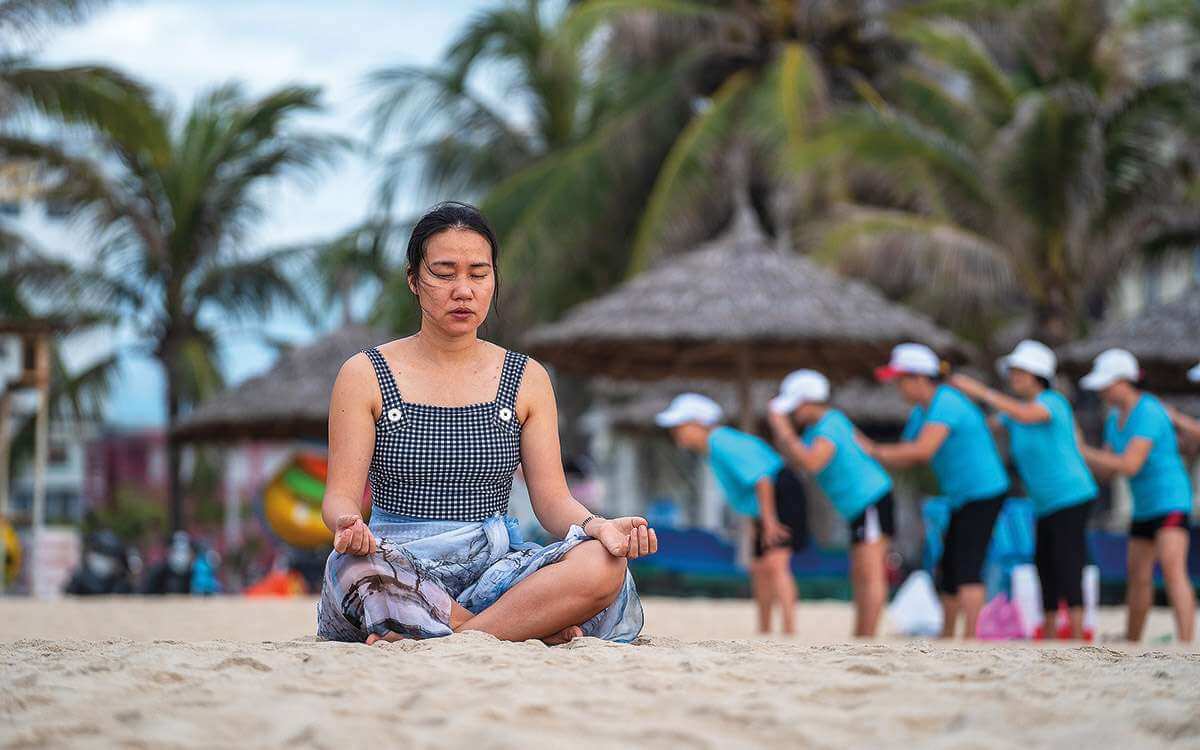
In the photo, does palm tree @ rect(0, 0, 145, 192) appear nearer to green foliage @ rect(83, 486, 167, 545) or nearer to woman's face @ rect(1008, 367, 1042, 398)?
woman's face @ rect(1008, 367, 1042, 398)

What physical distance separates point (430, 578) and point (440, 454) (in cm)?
31

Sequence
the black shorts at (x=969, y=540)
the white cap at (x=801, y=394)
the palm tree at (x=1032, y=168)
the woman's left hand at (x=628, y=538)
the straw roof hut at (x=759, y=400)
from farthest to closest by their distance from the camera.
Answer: the straw roof hut at (x=759, y=400)
the palm tree at (x=1032, y=168)
the white cap at (x=801, y=394)
the black shorts at (x=969, y=540)
the woman's left hand at (x=628, y=538)

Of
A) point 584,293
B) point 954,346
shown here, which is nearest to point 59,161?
point 584,293

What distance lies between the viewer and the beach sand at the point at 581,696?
114 inches

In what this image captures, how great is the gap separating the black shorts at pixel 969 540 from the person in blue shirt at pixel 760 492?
3.66 ft

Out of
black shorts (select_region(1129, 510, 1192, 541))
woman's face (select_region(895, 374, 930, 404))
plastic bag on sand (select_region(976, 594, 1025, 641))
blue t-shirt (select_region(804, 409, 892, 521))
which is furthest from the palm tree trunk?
black shorts (select_region(1129, 510, 1192, 541))

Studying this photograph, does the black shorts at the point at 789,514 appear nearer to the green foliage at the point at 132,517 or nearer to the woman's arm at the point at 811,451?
the woman's arm at the point at 811,451

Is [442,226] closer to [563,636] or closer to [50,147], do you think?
[563,636]

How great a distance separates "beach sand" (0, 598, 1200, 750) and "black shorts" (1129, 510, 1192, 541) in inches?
155

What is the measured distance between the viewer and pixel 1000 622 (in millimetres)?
9398

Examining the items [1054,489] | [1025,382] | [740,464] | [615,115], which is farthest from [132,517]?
[1054,489]

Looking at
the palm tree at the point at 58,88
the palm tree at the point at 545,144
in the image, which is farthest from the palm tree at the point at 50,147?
the palm tree at the point at 545,144

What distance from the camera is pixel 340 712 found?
303 centimetres

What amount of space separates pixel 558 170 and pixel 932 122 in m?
4.78
